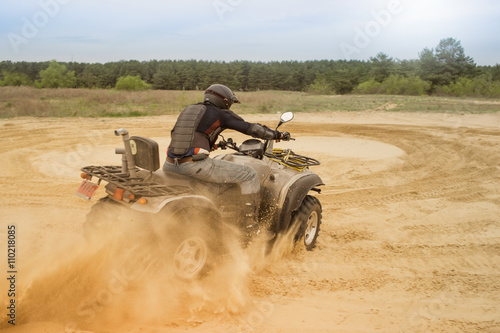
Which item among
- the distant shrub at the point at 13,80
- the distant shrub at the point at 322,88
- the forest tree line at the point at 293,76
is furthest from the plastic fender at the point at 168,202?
the distant shrub at the point at 13,80

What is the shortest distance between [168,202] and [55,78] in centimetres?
5812

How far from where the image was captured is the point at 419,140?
14.6m

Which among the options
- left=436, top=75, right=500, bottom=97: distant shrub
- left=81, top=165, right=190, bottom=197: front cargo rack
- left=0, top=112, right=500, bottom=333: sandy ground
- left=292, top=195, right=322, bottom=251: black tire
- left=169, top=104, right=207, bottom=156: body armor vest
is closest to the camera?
left=0, top=112, right=500, bottom=333: sandy ground

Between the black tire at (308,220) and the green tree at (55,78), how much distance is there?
184 ft

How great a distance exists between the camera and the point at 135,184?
369 cm

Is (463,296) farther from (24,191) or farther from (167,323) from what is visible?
(24,191)

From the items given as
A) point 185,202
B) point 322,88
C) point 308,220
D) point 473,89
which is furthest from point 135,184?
point 322,88

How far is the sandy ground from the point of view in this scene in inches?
138

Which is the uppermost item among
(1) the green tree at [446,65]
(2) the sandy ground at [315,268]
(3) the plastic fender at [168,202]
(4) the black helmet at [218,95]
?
(1) the green tree at [446,65]

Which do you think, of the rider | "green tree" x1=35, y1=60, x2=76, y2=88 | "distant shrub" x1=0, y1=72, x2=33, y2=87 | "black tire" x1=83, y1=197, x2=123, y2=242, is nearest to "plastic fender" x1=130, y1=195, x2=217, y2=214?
the rider

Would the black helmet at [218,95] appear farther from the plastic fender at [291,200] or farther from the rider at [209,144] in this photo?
the plastic fender at [291,200]

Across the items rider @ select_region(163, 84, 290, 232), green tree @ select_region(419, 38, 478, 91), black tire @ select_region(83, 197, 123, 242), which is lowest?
black tire @ select_region(83, 197, 123, 242)

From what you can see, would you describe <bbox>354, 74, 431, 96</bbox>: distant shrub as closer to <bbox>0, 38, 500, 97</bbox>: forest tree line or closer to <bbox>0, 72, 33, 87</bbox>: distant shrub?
<bbox>0, 38, 500, 97</bbox>: forest tree line

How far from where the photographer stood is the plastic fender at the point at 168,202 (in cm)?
352
